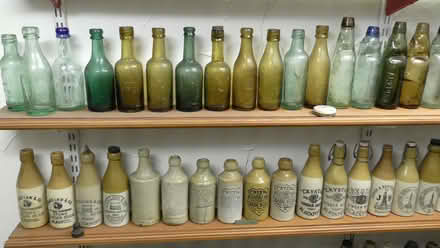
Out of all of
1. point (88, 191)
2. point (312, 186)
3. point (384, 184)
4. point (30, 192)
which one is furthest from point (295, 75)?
point (30, 192)

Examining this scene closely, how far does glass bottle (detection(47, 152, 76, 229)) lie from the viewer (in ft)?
3.46

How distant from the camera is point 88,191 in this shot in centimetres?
107

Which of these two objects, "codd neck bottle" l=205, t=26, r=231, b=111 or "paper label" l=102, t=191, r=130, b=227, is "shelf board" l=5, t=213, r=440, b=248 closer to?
"paper label" l=102, t=191, r=130, b=227

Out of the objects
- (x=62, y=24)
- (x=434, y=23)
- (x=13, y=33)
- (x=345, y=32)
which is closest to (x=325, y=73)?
(x=345, y=32)

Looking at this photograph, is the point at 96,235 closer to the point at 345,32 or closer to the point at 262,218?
the point at 262,218

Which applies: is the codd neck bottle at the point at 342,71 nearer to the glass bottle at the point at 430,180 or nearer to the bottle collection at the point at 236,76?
the bottle collection at the point at 236,76

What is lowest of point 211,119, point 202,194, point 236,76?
point 202,194

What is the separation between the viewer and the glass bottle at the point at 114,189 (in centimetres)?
107

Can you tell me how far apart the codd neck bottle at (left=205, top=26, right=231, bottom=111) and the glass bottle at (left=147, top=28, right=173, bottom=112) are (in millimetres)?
107

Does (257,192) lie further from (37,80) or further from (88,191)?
(37,80)

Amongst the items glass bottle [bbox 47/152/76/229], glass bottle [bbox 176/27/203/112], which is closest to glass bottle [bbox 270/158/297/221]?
glass bottle [bbox 176/27/203/112]

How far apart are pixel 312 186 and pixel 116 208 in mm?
569

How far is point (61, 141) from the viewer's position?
45.7 inches

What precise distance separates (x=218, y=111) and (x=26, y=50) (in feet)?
1.71
